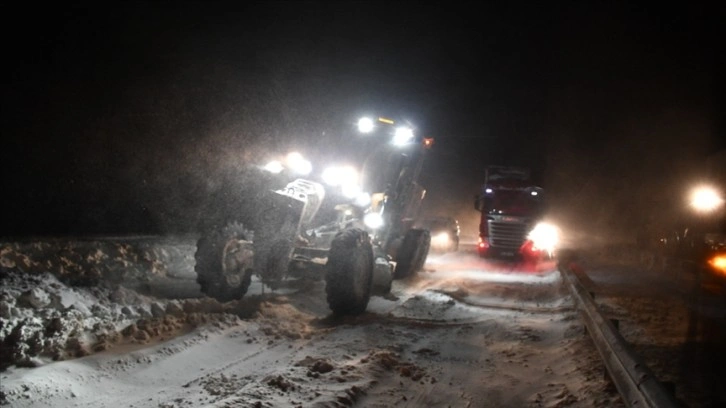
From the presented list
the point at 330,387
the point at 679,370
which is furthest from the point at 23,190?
the point at 679,370

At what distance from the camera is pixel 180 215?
20.4 meters

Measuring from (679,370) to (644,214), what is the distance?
30187 mm

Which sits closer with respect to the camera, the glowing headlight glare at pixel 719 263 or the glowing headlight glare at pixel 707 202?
the glowing headlight glare at pixel 719 263

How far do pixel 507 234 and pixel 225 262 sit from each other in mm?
13102

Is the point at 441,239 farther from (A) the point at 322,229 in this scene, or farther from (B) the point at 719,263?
(A) the point at 322,229

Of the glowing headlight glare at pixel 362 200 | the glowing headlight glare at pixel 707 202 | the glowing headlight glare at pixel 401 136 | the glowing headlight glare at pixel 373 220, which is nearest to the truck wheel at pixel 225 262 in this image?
the glowing headlight glare at pixel 362 200

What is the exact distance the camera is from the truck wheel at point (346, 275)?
917cm

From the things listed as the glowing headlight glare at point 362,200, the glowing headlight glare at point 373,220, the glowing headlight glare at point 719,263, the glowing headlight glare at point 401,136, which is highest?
the glowing headlight glare at point 401,136

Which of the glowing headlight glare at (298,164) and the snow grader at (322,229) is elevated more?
the glowing headlight glare at (298,164)

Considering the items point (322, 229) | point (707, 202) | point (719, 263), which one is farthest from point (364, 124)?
point (707, 202)

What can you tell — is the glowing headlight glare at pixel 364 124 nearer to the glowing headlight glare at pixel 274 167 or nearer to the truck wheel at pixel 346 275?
the glowing headlight glare at pixel 274 167

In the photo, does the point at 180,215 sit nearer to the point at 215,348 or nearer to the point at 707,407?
the point at 215,348

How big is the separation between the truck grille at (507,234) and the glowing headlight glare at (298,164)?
1104 centimetres

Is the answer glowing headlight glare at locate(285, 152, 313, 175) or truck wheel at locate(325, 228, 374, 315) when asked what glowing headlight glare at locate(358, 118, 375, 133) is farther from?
truck wheel at locate(325, 228, 374, 315)
